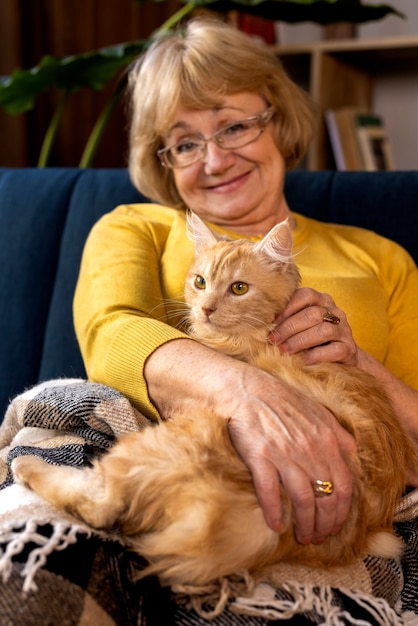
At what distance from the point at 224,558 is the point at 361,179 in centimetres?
129

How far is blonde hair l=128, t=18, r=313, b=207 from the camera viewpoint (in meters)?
1.77

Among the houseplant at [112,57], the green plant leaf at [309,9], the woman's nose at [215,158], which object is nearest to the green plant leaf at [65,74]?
the houseplant at [112,57]

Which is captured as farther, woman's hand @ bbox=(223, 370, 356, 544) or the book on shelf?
the book on shelf

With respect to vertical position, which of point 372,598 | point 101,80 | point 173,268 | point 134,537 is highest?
point 101,80

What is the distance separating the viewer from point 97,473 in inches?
42.5

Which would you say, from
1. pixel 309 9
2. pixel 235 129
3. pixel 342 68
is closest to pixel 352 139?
pixel 342 68

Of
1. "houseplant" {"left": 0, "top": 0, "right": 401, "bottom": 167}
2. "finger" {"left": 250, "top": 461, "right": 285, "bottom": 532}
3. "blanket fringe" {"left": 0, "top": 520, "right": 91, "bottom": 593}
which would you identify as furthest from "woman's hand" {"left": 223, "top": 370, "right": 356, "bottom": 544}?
"houseplant" {"left": 0, "top": 0, "right": 401, "bottom": 167}

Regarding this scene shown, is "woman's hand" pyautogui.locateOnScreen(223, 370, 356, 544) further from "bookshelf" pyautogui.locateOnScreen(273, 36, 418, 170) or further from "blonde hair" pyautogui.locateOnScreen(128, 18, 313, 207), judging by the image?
"bookshelf" pyautogui.locateOnScreen(273, 36, 418, 170)

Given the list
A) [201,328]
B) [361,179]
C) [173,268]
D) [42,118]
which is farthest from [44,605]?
[42,118]

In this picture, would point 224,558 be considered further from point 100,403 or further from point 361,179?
point 361,179

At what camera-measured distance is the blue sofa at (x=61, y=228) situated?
200 centimetres

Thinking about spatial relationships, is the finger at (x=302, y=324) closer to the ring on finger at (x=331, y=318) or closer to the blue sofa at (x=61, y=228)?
the ring on finger at (x=331, y=318)

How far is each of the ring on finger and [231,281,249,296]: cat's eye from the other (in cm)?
16

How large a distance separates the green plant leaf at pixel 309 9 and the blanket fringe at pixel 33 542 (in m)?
1.98
